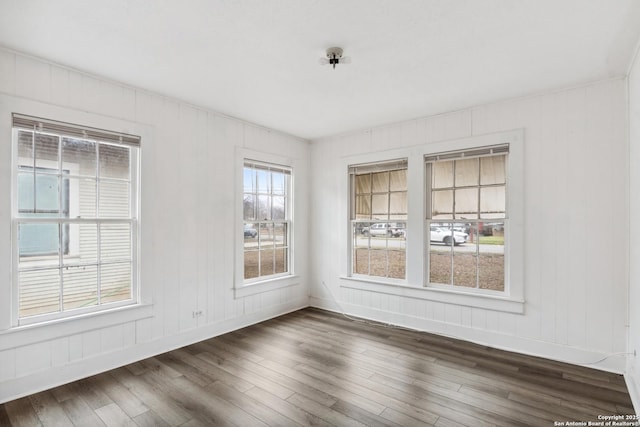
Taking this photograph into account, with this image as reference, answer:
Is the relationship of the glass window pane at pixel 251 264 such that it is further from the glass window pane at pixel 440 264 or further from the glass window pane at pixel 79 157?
the glass window pane at pixel 440 264

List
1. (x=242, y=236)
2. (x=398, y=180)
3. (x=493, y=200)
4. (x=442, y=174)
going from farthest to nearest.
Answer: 1. (x=398, y=180)
2. (x=242, y=236)
3. (x=442, y=174)
4. (x=493, y=200)

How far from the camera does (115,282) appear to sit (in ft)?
10.5

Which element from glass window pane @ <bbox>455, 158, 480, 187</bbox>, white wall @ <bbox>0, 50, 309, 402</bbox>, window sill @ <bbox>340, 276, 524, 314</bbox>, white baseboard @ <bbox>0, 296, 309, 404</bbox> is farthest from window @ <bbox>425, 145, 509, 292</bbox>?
white baseboard @ <bbox>0, 296, 309, 404</bbox>

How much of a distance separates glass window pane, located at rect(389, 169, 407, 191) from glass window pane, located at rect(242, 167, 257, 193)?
188cm

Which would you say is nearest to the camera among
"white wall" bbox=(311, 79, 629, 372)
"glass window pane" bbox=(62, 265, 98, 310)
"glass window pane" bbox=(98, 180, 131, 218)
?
"glass window pane" bbox=(62, 265, 98, 310)

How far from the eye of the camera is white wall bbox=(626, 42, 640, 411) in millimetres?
2484

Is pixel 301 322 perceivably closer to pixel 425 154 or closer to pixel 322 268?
pixel 322 268

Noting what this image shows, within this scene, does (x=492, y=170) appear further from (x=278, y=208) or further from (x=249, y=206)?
(x=249, y=206)

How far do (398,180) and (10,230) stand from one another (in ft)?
13.1

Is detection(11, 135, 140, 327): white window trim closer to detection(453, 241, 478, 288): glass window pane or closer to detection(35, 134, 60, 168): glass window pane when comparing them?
detection(35, 134, 60, 168): glass window pane

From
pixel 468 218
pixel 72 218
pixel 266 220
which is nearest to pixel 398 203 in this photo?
pixel 468 218

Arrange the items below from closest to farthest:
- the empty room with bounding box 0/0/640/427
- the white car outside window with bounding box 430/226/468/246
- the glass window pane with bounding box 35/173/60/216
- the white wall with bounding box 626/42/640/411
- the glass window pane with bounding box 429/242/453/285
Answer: the empty room with bounding box 0/0/640/427, the white wall with bounding box 626/42/640/411, the glass window pane with bounding box 35/173/60/216, the white car outside window with bounding box 430/226/468/246, the glass window pane with bounding box 429/242/453/285

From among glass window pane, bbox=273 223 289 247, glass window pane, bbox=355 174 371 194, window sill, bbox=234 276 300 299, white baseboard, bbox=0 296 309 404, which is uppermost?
glass window pane, bbox=355 174 371 194

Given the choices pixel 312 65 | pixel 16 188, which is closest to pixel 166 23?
pixel 312 65
